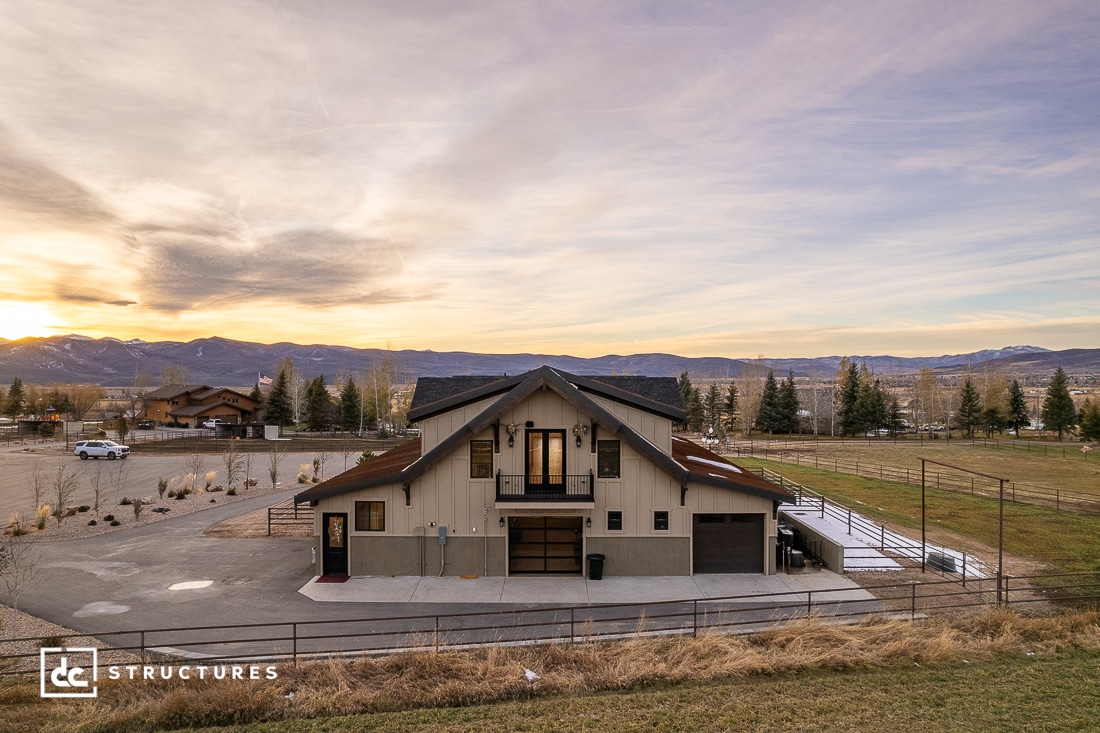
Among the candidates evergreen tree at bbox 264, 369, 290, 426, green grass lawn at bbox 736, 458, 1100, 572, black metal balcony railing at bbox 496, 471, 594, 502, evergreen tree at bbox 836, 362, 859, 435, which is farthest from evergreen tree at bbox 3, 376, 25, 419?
evergreen tree at bbox 836, 362, 859, 435

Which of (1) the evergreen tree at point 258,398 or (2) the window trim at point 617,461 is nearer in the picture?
(2) the window trim at point 617,461

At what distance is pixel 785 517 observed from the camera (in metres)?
27.2

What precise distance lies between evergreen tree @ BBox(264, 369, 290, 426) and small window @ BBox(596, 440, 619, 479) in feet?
270

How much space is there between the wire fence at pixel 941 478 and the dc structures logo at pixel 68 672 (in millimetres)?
39696

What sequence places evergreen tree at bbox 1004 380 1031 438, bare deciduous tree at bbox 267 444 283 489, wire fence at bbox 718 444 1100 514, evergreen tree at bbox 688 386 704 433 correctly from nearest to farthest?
1. wire fence at bbox 718 444 1100 514
2. bare deciduous tree at bbox 267 444 283 489
3. evergreen tree at bbox 1004 380 1031 438
4. evergreen tree at bbox 688 386 704 433

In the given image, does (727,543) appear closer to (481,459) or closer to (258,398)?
(481,459)

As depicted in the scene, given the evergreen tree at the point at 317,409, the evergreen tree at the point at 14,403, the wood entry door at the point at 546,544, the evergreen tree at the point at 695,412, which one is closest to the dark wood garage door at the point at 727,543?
the wood entry door at the point at 546,544

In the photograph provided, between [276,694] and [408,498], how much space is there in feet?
29.7

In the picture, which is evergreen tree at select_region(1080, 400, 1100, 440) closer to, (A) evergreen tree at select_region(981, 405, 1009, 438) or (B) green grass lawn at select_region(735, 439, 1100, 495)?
(B) green grass lawn at select_region(735, 439, 1100, 495)

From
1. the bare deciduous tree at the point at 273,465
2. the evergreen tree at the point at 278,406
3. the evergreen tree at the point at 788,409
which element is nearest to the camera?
the bare deciduous tree at the point at 273,465

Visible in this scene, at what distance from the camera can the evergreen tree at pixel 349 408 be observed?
283 feet

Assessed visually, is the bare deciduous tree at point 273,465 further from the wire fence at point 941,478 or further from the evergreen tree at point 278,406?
the wire fence at point 941,478

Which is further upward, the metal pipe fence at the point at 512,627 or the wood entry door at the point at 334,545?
the wood entry door at the point at 334,545

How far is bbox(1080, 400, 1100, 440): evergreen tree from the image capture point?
71750 millimetres
